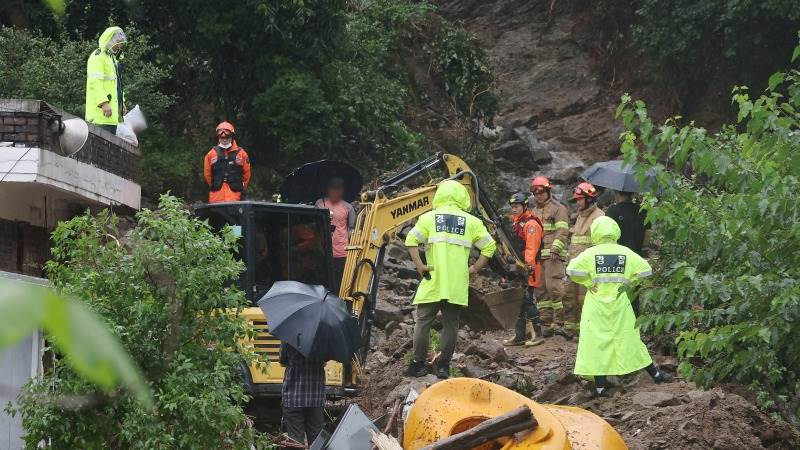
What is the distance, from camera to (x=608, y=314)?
11258mm

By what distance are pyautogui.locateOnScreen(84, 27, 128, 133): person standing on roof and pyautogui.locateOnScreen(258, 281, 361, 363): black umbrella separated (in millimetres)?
4720

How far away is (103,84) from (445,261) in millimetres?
4587

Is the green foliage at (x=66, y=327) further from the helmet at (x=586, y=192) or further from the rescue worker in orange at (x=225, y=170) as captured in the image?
the rescue worker in orange at (x=225, y=170)

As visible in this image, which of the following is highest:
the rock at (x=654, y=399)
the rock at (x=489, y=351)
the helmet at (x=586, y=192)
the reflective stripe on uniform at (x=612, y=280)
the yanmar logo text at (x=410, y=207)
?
the helmet at (x=586, y=192)

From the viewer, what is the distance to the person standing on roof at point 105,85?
13.5 m

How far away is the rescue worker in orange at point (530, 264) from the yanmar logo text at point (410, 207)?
182 centimetres

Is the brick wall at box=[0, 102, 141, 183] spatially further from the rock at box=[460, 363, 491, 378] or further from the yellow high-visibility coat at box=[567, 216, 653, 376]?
the yellow high-visibility coat at box=[567, 216, 653, 376]

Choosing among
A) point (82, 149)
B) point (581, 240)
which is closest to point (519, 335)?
point (581, 240)

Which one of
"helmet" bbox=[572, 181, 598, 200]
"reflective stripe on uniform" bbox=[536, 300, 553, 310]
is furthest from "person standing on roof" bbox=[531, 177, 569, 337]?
"helmet" bbox=[572, 181, 598, 200]

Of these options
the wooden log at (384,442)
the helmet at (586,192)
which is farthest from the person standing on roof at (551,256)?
the wooden log at (384,442)

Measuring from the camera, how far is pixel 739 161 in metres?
7.59

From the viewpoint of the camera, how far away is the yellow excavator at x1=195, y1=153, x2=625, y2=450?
8758 millimetres

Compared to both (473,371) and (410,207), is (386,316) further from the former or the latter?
(473,371)

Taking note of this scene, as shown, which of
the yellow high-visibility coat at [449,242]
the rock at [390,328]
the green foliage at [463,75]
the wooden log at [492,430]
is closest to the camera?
the wooden log at [492,430]
